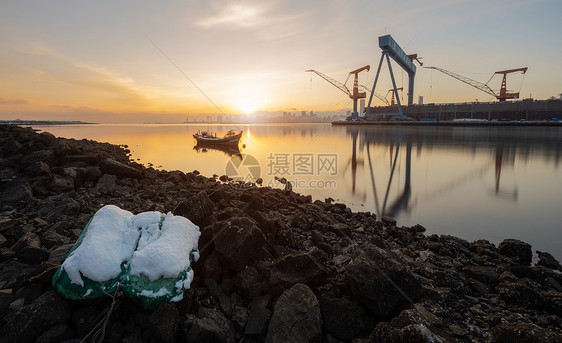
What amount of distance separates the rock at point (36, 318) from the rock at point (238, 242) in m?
1.99

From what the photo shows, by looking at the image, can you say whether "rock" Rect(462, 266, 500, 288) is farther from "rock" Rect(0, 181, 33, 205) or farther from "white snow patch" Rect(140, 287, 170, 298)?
"rock" Rect(0, 181, 33, 205)

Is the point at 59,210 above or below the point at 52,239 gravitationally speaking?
above

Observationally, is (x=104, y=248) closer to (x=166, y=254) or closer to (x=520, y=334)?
(x=166, y=254)

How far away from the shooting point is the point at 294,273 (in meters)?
4.08

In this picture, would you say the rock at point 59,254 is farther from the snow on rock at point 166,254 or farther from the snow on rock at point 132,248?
the snow on rock at point 166,254

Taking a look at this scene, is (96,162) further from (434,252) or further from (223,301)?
(434,252)

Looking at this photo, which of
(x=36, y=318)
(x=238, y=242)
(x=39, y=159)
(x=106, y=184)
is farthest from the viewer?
(x=39, y=159)

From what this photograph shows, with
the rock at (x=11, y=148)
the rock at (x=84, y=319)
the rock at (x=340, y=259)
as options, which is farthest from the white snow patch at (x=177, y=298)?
the rock at (x=11, y=148)

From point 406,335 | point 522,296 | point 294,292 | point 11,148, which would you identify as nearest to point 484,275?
point 522,296

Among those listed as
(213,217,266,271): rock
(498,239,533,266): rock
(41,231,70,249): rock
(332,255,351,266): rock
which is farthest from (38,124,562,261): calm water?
(41,231,70,249): rock

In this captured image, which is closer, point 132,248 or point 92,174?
point 132,248

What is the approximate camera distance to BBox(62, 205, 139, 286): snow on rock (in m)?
3.23

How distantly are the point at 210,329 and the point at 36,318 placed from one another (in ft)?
6.45

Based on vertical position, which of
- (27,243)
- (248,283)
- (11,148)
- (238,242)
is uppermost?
(11,148)
